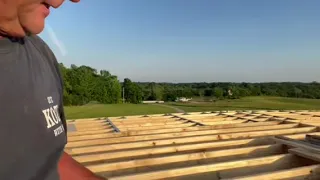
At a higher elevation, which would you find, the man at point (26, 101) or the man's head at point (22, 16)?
the man's head at point (22, 16)

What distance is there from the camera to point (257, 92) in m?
55.2

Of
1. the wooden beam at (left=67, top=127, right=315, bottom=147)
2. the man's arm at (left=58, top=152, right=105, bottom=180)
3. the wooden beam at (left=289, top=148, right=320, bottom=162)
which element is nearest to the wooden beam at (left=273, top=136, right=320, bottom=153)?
the wooden beam at (left=289, top=148, right=320, bottom=162)

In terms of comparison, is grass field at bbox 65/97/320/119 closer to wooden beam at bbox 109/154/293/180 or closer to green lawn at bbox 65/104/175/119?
green lawn at bbox 65/104/175/119

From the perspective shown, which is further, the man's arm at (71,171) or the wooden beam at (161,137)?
the wooden beam at (161,137)

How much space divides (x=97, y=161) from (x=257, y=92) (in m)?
55.5

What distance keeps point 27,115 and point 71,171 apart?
497mm

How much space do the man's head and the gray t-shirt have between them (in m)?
0.11

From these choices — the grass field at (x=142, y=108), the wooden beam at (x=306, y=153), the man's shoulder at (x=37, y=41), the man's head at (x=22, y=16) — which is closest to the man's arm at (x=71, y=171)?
the man's shoulder at (x=37, y=41)

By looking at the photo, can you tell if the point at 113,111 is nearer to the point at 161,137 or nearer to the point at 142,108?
the point at 142,108

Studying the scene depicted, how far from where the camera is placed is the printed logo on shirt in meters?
1.19

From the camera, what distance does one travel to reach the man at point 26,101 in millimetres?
950

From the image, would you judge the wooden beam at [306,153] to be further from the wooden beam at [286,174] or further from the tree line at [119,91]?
the tree line at [119,91]

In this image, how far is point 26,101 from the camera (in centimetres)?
106

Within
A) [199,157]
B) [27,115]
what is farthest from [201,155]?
[27,115]
